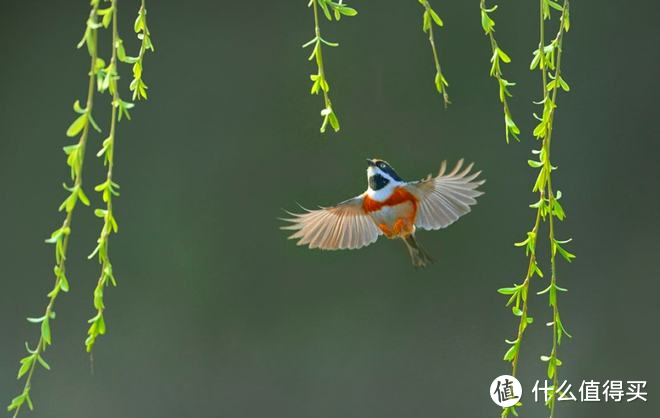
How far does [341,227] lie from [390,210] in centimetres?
14

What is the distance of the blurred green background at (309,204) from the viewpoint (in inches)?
114

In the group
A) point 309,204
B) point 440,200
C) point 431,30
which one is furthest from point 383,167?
point 309,204

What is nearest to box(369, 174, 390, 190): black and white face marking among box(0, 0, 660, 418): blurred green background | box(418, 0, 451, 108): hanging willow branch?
box(418, 0, 451, 108): hanging willow branch

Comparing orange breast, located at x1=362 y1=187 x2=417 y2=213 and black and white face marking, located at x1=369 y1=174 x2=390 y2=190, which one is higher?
black and white face marking, located at x1=369 y1=174 x2=390 y2=190

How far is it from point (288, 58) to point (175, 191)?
0.56 meters

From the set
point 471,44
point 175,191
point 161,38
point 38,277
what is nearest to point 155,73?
point 161,38

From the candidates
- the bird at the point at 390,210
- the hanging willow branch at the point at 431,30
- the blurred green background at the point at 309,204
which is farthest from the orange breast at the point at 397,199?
the blurred green background at the point at 309,204

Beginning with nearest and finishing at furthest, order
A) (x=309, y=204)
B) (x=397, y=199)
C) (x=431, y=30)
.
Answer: (x=431, y=30) → (x=397, y=199) → (x=309, y=204)

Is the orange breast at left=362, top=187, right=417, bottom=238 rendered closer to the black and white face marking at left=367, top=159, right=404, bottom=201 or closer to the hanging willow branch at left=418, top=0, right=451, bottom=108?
the black and white face marking at left=367, top=159, right=404, bottom=201

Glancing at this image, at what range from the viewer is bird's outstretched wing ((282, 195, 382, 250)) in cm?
185

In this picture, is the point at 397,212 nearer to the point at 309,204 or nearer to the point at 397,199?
the point at 397,199

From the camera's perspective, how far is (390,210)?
1786 millimetres

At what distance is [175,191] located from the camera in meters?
3.07

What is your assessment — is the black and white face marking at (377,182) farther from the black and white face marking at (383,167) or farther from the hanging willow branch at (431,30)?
the hanging willow branch at (431,30)
